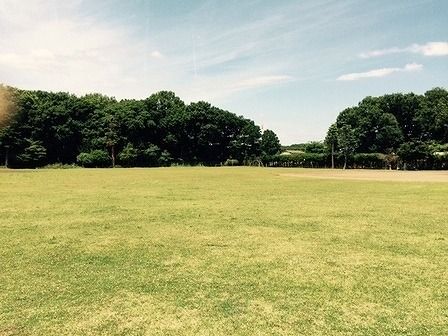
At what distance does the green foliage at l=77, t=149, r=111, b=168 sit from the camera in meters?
95.0

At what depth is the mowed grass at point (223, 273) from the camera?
676 centimetres

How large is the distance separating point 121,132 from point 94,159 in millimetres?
12313

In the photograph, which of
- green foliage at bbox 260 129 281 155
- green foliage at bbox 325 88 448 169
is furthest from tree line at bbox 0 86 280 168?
green foliage at bbox 325 88 448 169

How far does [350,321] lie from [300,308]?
35.5 inches

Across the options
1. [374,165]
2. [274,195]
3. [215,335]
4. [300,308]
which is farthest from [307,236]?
[374,165]

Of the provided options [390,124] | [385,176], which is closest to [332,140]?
[390,124]

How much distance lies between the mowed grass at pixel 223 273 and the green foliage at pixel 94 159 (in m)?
79.3

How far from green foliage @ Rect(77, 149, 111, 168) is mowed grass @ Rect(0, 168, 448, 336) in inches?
3122

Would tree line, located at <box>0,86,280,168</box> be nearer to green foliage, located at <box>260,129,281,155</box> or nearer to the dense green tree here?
green foliage, located at <box>260,129,281,155</box>

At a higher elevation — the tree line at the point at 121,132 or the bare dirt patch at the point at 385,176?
the tree line at the point at 121,132

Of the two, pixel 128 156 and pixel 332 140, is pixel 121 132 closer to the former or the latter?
pixel 128 156

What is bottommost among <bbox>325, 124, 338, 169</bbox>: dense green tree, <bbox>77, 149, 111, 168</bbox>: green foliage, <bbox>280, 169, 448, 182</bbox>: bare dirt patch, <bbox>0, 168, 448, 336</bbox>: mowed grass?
<bbox>280, 169, 448, 182</bbox>: bare dirt patch

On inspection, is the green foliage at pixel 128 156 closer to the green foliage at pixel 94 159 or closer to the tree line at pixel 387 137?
the green foliage at pixel 94 159

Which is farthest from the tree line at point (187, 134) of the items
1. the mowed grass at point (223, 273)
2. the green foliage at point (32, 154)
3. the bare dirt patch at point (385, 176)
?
the mowed grass at point (223, 273)
